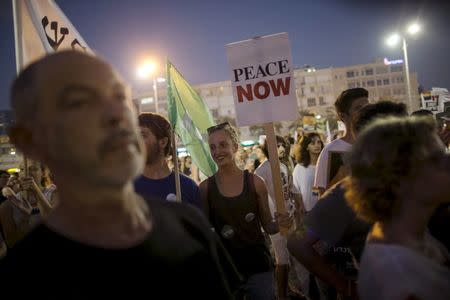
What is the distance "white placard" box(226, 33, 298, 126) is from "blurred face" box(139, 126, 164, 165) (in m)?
0.83

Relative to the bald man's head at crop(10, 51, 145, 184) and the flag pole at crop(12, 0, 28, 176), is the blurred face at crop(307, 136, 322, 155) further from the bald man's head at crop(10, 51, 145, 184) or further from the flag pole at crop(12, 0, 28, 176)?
the bald man's head at crop(10, 51, 145, 184)

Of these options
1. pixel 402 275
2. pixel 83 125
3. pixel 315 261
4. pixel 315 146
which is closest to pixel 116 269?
pixel 83 125

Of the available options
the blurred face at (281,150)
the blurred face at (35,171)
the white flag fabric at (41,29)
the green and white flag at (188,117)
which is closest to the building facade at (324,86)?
the blurred face at (281,150)

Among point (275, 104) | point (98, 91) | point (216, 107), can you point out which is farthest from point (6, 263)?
point (216, 107)

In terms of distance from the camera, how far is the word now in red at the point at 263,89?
4.05 m

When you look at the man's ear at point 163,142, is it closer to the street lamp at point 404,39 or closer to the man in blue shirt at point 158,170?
the man in blue shirt at point 158,170

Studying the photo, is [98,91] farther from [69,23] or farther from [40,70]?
[69,23]

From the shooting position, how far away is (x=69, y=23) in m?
3.98

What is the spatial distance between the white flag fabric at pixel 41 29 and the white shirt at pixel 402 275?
3218mm

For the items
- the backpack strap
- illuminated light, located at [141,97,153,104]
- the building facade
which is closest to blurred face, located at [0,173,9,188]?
the backpack strap

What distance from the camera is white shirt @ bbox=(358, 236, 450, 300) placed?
65.9 inches

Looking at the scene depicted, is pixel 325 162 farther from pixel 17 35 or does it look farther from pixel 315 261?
pixel 17 35

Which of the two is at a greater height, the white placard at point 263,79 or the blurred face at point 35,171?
the white placard at point 263,79

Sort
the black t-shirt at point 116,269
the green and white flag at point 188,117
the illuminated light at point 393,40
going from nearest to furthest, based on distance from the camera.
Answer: the black t-shirt at point 116,269
the green and white flag at point 188,117
the illuminated light at point 393,40
